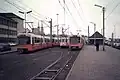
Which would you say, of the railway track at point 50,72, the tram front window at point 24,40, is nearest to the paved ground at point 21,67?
the railway track at point 50,72

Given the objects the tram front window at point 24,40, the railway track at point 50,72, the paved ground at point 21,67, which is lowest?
the railway track at point 50,72

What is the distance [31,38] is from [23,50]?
8.07 feet

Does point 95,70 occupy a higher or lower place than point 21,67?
higher

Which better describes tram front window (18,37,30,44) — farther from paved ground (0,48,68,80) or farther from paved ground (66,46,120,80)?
paved ground (66,46,120,80)

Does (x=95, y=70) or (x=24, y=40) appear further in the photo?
(x=24, y=40)

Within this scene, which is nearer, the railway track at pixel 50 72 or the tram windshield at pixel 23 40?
the railway track at pixel 50 72

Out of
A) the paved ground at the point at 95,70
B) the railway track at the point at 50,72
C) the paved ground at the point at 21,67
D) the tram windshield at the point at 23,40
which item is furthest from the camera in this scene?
the tram windshield at the point at 23,40

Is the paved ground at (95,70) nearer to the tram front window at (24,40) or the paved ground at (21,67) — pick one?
the paved ground at (21,67)

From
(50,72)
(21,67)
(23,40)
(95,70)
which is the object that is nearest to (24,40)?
(23,40)

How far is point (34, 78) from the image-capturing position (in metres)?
12.5

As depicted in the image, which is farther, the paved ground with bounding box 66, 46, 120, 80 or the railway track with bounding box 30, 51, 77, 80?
the railway track with bounding box 30, 51, 77, 80

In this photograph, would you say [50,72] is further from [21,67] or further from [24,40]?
[24,40]

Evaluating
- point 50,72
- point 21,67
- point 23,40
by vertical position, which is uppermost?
point 23,40

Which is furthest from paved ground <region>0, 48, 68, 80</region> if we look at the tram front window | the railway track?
the tram front window
